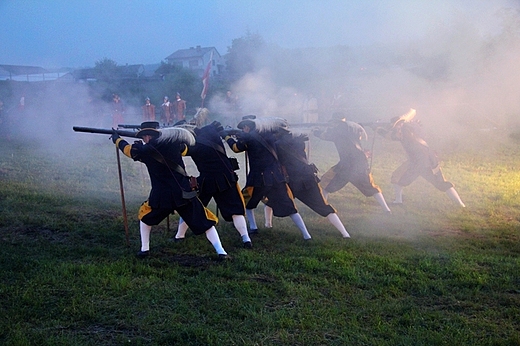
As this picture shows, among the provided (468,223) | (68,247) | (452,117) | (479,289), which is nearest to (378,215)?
(468,223)

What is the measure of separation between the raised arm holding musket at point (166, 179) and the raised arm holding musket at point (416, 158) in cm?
496

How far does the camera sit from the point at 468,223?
323 inches

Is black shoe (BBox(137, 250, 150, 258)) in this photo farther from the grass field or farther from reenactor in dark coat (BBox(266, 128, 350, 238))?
reenactor in dark coat (BBox(266, 128, 350, 238))

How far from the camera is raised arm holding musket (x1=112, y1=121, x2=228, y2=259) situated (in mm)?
5871

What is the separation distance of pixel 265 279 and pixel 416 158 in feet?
17.3

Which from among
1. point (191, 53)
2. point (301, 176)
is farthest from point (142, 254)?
point (191, 53)

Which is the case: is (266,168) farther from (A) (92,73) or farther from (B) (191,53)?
(B) (191,53)

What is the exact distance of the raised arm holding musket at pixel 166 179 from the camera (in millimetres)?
5871

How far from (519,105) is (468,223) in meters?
8.28

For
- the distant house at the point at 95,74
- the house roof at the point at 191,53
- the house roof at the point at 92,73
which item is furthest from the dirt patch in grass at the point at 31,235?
the house roof at the point at 191,53

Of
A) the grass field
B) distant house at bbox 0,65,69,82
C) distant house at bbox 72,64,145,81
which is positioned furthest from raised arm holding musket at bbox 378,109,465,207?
distant house at bbox 0,65,69,82

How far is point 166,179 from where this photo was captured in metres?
5.99

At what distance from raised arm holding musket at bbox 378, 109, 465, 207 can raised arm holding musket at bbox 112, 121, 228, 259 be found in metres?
4.96

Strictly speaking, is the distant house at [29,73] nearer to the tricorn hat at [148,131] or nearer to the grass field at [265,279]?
the grass field at [265,279]
